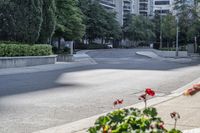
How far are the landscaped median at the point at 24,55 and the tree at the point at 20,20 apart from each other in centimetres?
122

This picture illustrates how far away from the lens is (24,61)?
30062 millimetres

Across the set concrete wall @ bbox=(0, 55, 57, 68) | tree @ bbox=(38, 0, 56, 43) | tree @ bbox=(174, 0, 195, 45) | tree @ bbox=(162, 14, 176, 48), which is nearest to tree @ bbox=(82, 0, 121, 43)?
tree @ bbox=(162, 14, 176, 48)

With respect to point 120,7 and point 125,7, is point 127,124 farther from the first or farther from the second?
point 125,7

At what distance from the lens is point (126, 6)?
18475 cm

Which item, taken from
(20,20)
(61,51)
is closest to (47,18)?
(20,20)

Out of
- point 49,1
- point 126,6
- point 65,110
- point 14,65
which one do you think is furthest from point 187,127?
point 126,6

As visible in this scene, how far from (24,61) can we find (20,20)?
342 cm

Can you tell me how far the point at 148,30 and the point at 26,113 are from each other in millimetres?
116067

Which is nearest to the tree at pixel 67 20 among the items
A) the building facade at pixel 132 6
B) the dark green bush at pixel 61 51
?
the dark green bush at pixel 61 51

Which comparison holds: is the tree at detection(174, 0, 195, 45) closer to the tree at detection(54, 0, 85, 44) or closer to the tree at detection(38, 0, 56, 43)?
the tree at detection(54, 0, 85, 44)

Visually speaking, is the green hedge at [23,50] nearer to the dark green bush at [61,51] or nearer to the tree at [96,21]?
the dark green bush at [61,51]

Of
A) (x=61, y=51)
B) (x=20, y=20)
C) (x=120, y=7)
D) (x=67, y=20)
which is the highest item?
(x=120, y=7)

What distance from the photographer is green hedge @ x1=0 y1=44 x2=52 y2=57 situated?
2820cm

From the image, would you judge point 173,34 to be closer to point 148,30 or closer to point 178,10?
point 178,10
